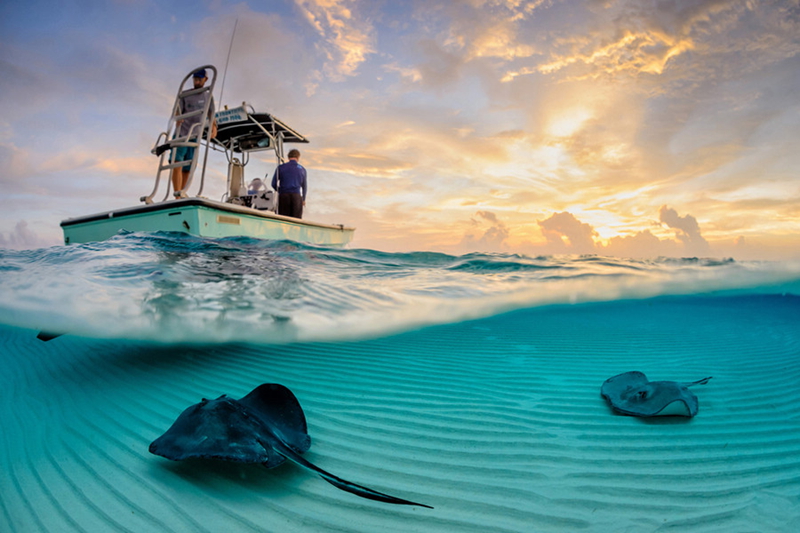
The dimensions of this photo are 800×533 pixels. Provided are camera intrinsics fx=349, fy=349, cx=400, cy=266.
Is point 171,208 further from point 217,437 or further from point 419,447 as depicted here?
point 419,447

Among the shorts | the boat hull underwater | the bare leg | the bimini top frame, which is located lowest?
the boat hull underwater

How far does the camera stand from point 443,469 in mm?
2707

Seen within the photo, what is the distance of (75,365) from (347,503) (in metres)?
5.60

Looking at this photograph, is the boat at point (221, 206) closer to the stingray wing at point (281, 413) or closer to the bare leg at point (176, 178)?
the bare leg at point (176, 178)

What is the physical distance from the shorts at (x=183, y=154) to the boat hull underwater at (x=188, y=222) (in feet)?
5.90

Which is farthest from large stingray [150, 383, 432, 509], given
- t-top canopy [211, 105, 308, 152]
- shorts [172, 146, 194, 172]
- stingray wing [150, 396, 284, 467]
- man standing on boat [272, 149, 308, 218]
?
t-top canopy [211, 105, 308, 152]

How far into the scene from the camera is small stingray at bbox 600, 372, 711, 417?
3604 mm

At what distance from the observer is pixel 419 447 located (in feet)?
9.98

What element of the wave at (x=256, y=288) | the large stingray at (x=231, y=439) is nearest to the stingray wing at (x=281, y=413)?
the large stingray at (x=231, y=439)

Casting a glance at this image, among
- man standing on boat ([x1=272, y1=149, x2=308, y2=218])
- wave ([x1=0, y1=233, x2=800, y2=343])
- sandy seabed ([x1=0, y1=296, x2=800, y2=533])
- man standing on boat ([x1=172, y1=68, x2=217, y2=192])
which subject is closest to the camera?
sandy seabed ([x1=0, y1=296, x2=800, y2=533])

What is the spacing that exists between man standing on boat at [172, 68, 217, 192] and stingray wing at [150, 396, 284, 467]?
8.09m

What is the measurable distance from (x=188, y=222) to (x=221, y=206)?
2.47ft

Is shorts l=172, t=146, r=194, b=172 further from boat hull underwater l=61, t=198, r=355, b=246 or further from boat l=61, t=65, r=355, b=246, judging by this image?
boat hull underwater l=61, t=198, r=355, b=246

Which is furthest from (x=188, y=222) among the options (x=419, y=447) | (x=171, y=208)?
(x=419, y=447)
